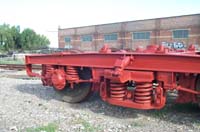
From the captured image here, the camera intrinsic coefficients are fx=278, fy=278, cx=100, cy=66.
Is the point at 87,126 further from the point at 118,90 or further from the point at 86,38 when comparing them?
the point at 86,38

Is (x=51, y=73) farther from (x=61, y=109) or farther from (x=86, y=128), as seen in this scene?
Answer: (x=86, y=128)

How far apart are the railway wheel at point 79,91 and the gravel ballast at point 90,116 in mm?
148

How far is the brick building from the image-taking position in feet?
134

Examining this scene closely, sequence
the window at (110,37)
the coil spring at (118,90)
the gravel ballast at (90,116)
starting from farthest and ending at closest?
the window at (110,37) → the coil spring at (118,90) → the gravel ballast at (90,116)

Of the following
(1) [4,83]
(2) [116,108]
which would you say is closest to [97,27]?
(1) [4,83]

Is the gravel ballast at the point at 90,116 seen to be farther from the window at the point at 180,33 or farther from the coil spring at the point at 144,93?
the window at the point at 180,33

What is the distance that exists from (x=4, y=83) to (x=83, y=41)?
47.9 metres

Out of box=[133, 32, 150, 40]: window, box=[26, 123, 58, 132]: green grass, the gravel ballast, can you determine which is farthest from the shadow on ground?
box=[133, 32, 150, 40]: window

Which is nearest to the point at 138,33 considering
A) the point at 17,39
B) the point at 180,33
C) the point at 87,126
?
the point at 180,33

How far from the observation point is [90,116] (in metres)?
5.42

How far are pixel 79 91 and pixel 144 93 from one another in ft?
6.82

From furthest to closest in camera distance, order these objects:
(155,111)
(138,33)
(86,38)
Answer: (86,38)
(138,33)
(155,111)

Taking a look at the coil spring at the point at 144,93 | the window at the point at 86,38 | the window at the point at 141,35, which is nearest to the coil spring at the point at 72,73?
the coil spring at the point at 144,93

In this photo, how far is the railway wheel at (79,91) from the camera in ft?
21.2
